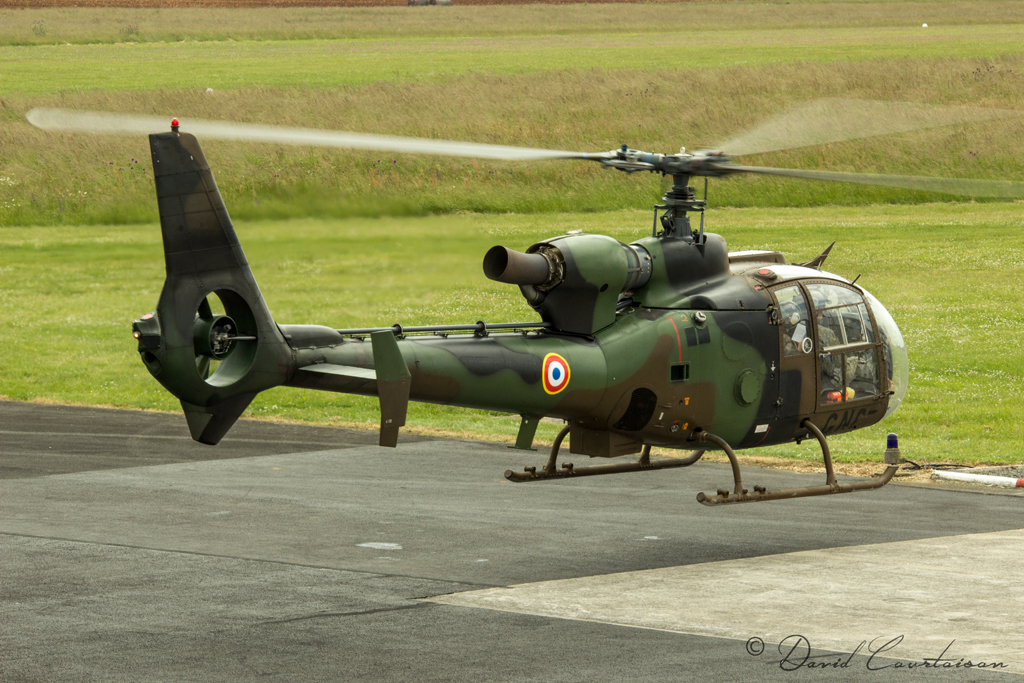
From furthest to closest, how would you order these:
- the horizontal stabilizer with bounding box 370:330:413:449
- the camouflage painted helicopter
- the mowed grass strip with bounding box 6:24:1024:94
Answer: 1. the mowed grass strip with bounding box 6:24:1024:94
2. the horizontal stabilizer with bounding box 370:330:413:449
3. the camouflage painted helicopter

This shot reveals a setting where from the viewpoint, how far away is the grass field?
1873 cm

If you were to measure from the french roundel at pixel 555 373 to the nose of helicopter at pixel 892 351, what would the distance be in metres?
4.60

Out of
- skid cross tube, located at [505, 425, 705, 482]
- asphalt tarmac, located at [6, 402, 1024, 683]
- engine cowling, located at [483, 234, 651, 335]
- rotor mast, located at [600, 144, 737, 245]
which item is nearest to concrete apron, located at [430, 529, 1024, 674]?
asphalt tarmac, located at [6, 402, 1024, 683]

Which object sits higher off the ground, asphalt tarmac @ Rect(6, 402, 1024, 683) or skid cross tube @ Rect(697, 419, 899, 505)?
skid cross tube @ Rect(697, 419, 899, 505)

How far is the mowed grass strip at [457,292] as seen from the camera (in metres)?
15.2

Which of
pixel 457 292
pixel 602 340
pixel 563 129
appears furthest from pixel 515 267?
pixel 563 129

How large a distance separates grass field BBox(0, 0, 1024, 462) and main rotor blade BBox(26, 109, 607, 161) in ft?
5.37

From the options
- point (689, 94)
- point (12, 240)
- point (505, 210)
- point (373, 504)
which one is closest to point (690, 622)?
point (373, 504)

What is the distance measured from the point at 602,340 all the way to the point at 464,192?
788 inches

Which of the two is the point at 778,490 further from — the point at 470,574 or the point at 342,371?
the point at 342,371

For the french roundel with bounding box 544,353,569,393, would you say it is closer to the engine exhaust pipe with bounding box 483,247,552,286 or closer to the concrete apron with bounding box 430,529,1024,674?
→ the engine exhaust pipe with bounding box 483,247,552,286

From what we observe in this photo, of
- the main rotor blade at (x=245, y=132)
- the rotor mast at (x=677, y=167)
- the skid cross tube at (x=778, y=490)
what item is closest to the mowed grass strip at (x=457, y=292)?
the main rotor blade at (x=245, y=132)

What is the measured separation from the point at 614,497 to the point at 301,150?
50.6ft

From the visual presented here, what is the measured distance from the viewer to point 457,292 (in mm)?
34625
